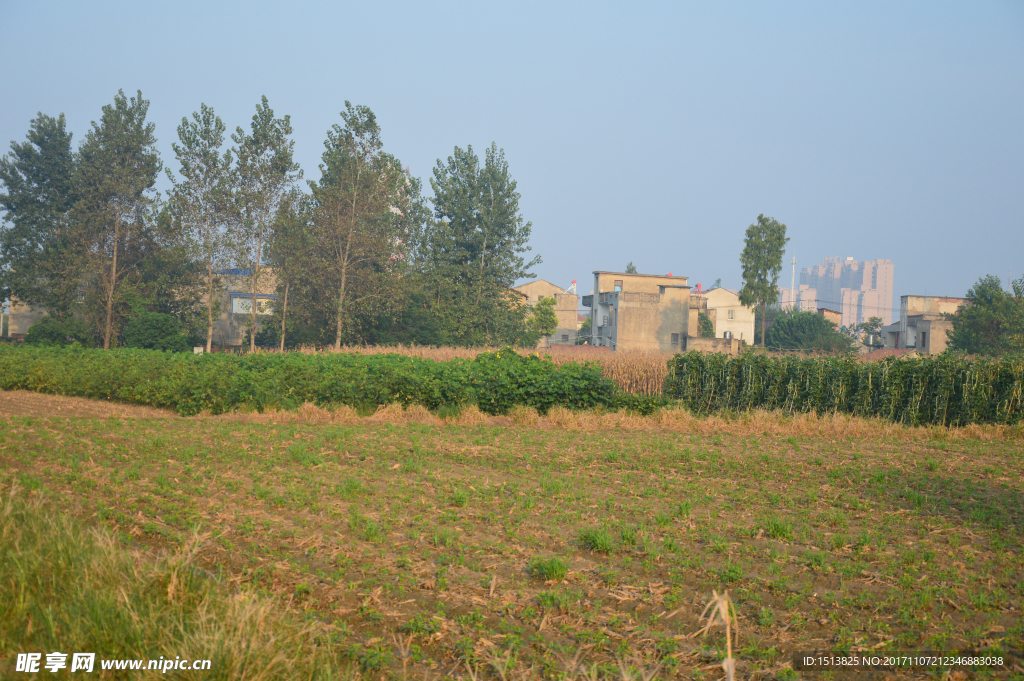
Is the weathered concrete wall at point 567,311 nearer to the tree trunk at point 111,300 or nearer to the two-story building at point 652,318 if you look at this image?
the two-story building at point 652,318

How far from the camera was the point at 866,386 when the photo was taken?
599 inches

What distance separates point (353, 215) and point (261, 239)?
4.87 m

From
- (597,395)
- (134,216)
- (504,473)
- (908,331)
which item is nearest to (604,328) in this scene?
(908,331)

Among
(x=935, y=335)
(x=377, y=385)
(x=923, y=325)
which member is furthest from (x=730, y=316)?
(x=377, y=385)

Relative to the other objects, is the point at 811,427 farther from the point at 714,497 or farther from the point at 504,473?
the point at 504,473

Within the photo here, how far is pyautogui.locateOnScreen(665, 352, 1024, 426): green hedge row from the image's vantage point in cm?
1420

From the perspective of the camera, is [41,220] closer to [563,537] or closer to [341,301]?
[341,301]

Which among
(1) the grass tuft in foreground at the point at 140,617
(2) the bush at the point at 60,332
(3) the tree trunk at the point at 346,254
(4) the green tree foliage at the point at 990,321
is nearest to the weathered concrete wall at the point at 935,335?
(4) the green tree foliage at the point at 990,321

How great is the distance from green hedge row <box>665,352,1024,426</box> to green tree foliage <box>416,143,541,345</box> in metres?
23.7

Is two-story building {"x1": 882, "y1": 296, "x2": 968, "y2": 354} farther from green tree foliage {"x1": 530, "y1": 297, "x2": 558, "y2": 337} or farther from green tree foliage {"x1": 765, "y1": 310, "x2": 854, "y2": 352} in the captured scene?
green tree foliage {"x1": 530, "y1": 297, "x2": 558, "y2": 337}

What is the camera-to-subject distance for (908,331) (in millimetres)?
57250

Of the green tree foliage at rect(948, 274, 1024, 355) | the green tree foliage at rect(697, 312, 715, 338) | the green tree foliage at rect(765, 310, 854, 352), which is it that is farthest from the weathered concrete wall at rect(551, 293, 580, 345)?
the green tree foliage at rect(948, 274, 1024, 355)

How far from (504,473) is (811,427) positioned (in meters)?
7.55

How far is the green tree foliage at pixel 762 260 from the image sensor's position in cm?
5556
